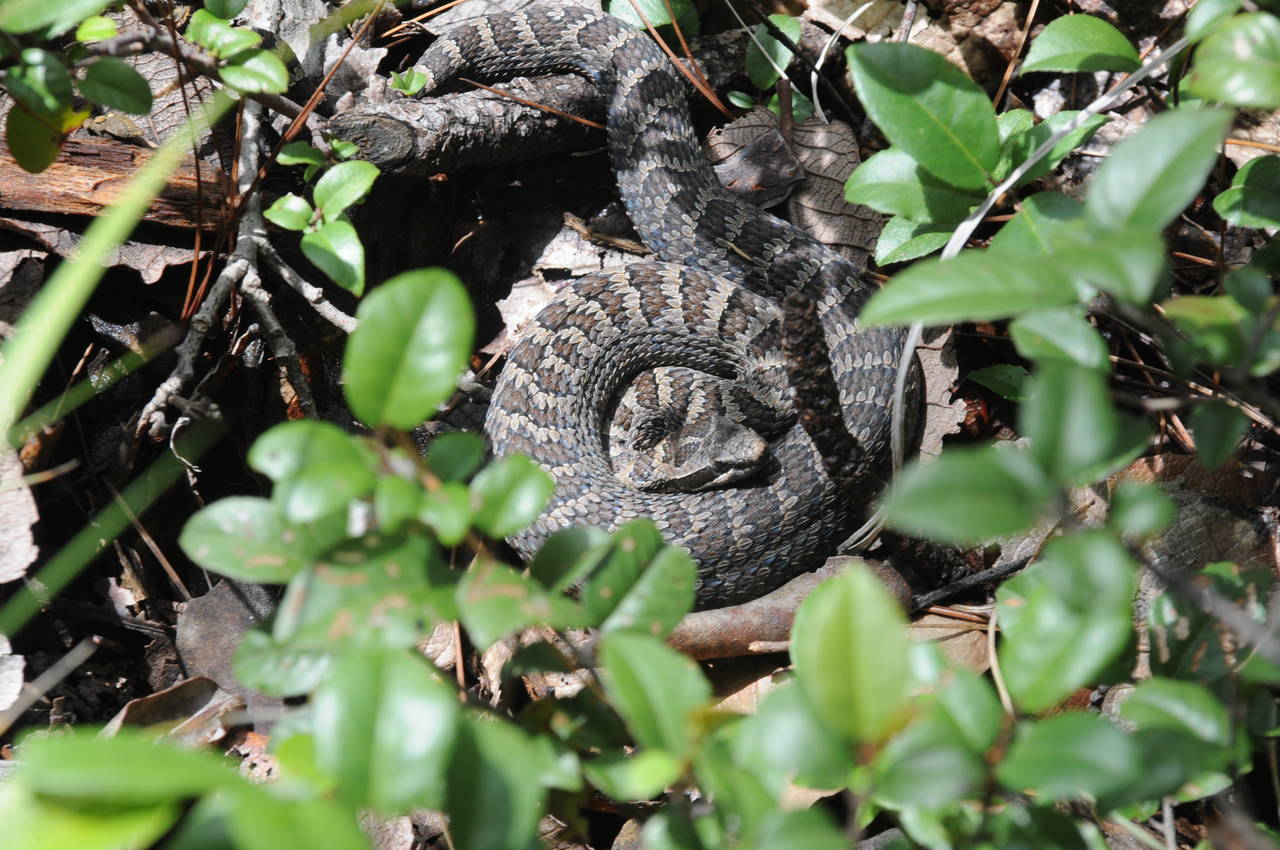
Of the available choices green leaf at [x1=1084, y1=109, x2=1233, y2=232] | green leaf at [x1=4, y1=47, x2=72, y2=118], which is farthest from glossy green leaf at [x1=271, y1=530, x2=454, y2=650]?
green leaf at [x1=4, y1=47, x2=72, y2=118]

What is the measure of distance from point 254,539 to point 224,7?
2218mm

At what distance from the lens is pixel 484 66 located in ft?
17.8

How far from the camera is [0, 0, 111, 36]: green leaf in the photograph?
225cm

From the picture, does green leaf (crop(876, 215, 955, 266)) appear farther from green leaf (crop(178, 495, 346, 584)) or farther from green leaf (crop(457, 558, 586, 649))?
green leaf (crop(178, 495, 346, 584))

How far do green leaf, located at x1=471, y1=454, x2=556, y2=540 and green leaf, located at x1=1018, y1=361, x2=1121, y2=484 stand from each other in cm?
83

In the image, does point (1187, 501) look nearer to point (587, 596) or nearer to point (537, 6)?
point (587, 596)

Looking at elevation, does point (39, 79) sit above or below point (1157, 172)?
above

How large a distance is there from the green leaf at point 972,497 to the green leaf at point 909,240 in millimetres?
2184

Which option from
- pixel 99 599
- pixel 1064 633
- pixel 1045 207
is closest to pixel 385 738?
pixel 1064 633

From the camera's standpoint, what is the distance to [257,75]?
9.70ft

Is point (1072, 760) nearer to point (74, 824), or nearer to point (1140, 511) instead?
point (1140, 511)

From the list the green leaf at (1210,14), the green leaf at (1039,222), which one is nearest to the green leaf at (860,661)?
the green leaf at (1039,222)

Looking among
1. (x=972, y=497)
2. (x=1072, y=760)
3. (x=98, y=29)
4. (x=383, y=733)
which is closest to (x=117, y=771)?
(x=383, y=733)

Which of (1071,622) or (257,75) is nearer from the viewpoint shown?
(1071,622)
